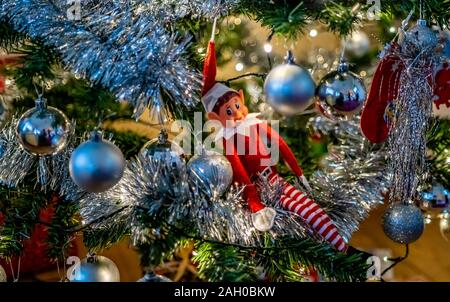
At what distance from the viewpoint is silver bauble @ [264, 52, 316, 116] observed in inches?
24.9

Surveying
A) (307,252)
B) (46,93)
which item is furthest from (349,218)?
(46,93)

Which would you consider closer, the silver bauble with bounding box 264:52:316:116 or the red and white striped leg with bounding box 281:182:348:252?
the silver bauble with bounding box 264:52:316:116

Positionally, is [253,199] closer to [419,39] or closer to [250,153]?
[250,153]

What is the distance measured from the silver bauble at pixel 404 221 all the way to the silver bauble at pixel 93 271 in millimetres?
358

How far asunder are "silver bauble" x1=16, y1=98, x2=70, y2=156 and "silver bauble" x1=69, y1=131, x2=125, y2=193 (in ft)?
0.14

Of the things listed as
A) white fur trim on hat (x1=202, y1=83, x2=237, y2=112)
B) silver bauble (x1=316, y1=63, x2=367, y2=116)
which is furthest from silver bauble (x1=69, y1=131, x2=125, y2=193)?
silver bauble (x1=316, y1=63, x2=367, y2=116)

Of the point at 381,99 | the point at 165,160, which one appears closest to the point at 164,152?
the point at 165,160

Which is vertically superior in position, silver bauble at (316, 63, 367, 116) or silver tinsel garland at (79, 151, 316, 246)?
silver bauble at (316, 63, 367, 116)

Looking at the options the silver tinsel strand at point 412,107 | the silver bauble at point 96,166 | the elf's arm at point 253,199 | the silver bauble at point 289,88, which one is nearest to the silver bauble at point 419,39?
the silver tinsel strand at point 412,107

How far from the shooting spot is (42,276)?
1.32 meters

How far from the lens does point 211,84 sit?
2.37 feet

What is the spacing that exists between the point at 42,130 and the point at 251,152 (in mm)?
252

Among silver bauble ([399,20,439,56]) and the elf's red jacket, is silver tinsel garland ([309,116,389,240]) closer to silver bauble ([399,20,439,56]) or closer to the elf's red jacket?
the elf's red jacket
